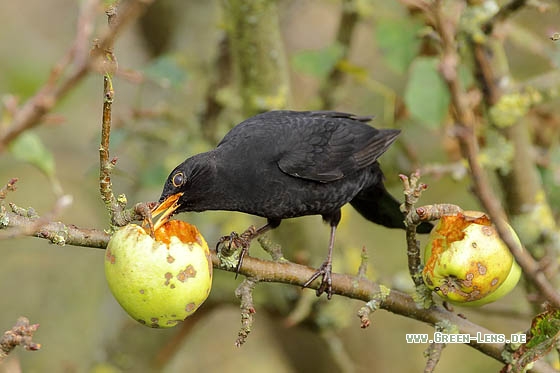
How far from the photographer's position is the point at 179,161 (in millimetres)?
4102

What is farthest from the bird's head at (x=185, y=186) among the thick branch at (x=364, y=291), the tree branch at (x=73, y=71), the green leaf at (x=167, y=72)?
the tree branch at (x=73, y=71)

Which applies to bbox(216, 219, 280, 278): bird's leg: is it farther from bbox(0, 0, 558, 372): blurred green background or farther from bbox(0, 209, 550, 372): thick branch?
bbox(0, 0, 558, 372): blurred green background

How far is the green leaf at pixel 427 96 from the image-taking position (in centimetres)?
344

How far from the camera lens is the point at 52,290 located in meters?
6.11

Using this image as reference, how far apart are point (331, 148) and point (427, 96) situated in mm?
509

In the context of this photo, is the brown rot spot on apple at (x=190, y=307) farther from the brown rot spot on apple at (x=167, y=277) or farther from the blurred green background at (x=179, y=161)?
the blurred green background at (x=179, y=161)

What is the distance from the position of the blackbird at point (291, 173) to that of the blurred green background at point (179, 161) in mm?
460

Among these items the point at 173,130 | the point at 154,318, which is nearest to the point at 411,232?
the point at 154,318

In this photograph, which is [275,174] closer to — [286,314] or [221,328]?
[286,314]

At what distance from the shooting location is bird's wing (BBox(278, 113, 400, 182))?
3277mm

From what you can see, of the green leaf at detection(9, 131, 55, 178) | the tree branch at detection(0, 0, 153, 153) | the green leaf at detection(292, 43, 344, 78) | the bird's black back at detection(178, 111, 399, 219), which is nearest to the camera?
the tree branch at detection(0, 0, 153, 153)

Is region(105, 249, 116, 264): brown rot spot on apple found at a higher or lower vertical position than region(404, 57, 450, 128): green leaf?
higher

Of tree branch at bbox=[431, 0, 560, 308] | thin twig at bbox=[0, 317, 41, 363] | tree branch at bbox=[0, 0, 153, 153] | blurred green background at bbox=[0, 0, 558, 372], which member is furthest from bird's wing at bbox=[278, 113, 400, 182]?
tree branch at bbox=[0, 0, 153, 153]

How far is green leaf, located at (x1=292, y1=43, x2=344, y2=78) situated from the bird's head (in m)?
1.11
